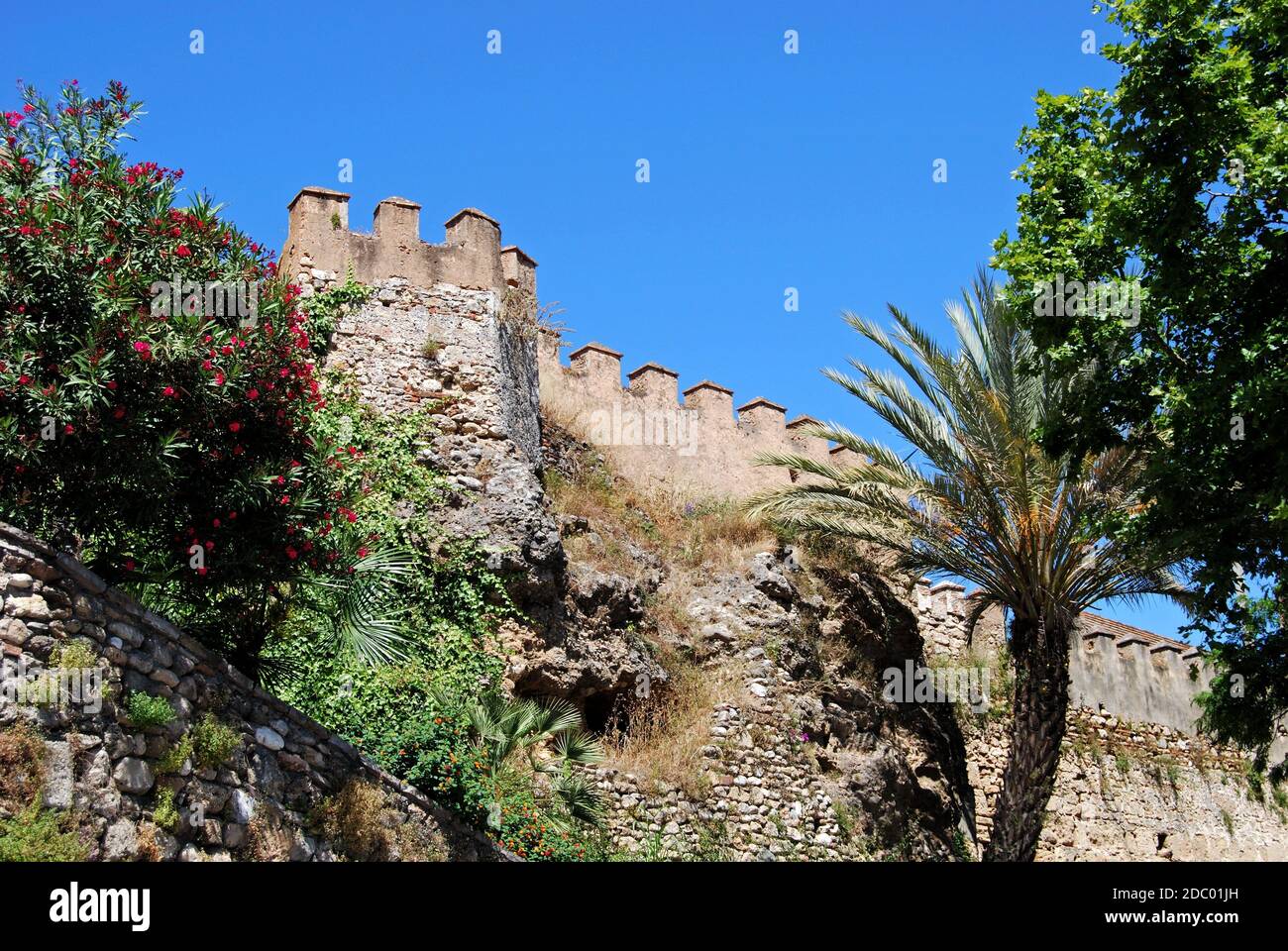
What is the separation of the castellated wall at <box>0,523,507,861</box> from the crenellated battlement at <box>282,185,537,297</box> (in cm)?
792

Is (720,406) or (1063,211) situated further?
(720,406)

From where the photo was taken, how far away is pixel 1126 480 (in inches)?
551

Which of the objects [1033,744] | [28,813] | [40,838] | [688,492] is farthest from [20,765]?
[688,492]

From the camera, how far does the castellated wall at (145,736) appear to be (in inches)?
289

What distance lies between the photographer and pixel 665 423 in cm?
1998

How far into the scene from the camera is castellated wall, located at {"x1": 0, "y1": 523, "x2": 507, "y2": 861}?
7.35 meters

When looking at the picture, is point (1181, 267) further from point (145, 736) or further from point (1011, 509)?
point (145, 736)

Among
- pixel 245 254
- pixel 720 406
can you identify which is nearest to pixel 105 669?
pixel 245 254

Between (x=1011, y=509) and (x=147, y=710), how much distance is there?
979 centimetres

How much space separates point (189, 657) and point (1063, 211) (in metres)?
8.06

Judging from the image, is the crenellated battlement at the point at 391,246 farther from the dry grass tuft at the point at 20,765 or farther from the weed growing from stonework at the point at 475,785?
the dry grass tuft at the point at 20,765

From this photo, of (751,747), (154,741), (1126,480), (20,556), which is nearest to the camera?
(20,556)

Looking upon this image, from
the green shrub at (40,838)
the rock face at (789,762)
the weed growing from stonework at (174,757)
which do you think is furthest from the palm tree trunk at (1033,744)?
the green shrub at (40,838)

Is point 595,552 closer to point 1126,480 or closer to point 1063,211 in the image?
point 1126,480
